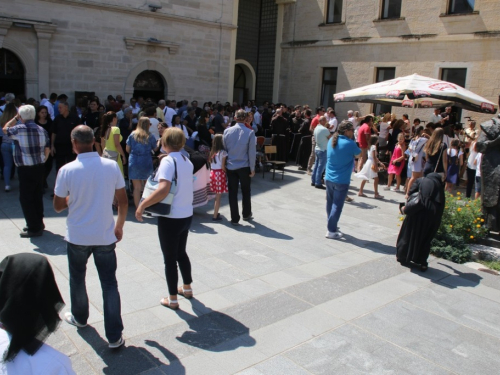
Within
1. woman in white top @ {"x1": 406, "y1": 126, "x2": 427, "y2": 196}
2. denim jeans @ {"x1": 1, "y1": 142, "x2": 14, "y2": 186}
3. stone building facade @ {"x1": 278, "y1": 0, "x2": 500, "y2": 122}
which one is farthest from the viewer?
stone building facade @ {"x1": 278, "y1": 0, "x2": 500, "y2": 122}

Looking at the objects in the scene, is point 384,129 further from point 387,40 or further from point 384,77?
point 387,40

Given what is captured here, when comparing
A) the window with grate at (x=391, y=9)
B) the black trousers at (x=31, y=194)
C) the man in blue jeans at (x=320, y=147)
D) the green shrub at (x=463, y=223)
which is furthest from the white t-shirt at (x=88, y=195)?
the window with grate at (x=391, y=9)

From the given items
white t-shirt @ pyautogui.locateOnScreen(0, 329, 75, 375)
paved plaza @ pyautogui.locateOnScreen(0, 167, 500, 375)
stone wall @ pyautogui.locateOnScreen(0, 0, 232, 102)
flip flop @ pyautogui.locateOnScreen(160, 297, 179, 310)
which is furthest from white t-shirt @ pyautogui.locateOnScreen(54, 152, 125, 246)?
stone wall @ pyautogui.locateOnScreen(0, 0, 232, 102)

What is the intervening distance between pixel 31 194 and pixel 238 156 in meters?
3.09

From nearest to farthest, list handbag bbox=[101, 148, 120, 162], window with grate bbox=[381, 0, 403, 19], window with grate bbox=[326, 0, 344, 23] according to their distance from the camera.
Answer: handbag bbox=[101, 148, 120, 162] → window with grate bbox=[381, 0, 403, 19] → window with grate bbox=[326, 0, 344, 23]

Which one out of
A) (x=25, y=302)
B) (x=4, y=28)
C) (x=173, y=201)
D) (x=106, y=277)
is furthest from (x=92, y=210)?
(x=4, y=28)

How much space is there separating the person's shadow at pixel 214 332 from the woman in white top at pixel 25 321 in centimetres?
229

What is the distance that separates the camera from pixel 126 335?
4.16 metres

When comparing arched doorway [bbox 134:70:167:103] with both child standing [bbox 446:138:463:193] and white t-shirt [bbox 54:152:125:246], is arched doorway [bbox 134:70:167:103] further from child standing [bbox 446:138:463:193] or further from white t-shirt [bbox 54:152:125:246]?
white t-shirt [bbox 54:152:125:246]

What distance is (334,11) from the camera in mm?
19266

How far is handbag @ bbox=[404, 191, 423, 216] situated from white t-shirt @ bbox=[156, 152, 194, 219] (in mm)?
2937

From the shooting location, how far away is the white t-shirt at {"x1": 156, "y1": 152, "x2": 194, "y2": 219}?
4.38 m

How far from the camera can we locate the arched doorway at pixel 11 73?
14.0 metres

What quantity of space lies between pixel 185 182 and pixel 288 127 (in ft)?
34.1
